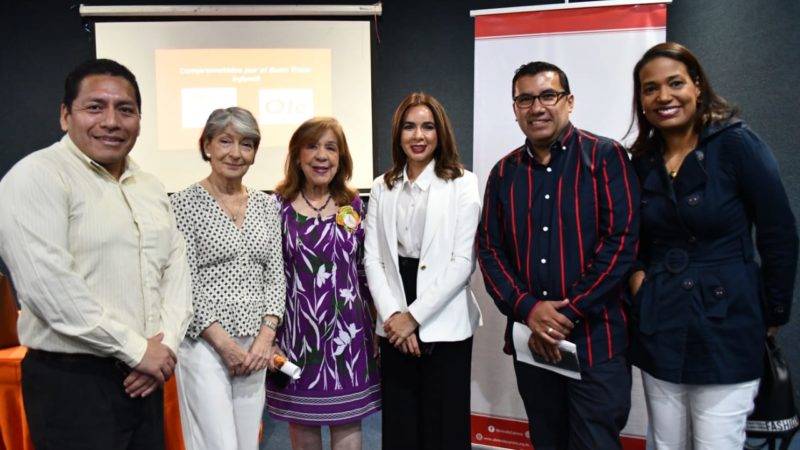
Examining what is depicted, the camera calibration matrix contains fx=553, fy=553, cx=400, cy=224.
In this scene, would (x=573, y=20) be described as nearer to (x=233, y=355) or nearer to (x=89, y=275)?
(x=233, y=355)

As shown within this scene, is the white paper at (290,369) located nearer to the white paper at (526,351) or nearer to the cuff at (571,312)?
the white paper at (526,351)

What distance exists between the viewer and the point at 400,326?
83.6 inches

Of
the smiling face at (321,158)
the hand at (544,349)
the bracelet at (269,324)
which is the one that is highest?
the smiling face at (321,158)

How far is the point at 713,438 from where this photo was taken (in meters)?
1.67

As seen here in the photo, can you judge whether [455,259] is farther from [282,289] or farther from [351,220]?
[282,289]

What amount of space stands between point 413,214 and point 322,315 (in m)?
0.54

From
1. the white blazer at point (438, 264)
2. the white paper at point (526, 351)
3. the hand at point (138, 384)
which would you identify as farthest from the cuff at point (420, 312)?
the hand at point (138, 384)

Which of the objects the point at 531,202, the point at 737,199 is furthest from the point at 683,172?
the point at 531,202

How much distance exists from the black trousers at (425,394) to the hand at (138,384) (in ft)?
3.11

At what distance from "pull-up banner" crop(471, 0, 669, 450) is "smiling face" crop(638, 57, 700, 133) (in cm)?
121

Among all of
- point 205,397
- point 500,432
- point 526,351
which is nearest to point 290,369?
point 205,397

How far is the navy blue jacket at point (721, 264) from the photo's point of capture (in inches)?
65.4

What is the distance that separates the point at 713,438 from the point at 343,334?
4.24 ft

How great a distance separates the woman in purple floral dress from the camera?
2.16m
